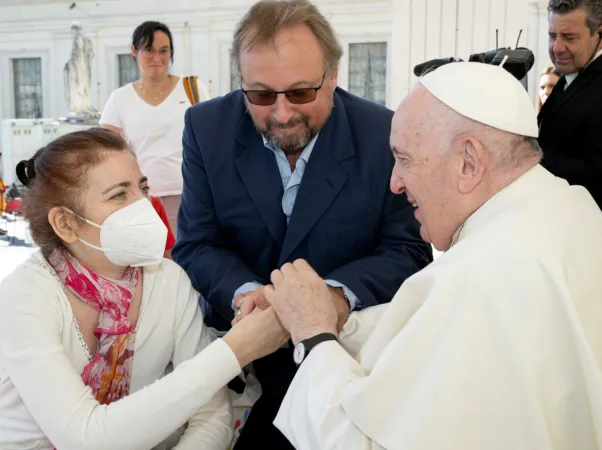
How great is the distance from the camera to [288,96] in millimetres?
2150

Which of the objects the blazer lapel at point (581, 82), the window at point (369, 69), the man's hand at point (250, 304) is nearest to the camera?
the man's hand at point (250, 304)

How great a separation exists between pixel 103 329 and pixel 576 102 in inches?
97.2

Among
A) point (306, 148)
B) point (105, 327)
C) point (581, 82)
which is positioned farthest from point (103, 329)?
point (581, 82)

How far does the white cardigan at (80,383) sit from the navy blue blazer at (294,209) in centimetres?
35

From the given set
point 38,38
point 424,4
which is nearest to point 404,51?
point 424,4

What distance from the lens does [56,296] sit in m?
1.87

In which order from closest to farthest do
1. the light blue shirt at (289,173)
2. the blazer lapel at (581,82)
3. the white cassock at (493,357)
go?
1. the white cassock at (493,357)
2. the light blue shirt at (289,173)
3. the blazer lapel at (581,82)

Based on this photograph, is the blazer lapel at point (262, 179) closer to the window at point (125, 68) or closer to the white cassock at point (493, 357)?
the white cassock at point (493, 357)

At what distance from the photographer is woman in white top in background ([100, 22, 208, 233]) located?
477cm

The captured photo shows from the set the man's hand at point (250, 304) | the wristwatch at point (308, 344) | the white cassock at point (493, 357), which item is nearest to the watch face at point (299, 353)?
the wristwatch at point (308, 344)

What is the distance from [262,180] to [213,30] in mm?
14334

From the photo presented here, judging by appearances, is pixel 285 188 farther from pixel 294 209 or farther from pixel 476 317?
pixel 476 317

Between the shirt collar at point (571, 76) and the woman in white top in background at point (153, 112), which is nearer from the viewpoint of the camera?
the shirt collar at point (571, 76)

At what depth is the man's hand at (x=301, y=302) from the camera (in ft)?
5.81
